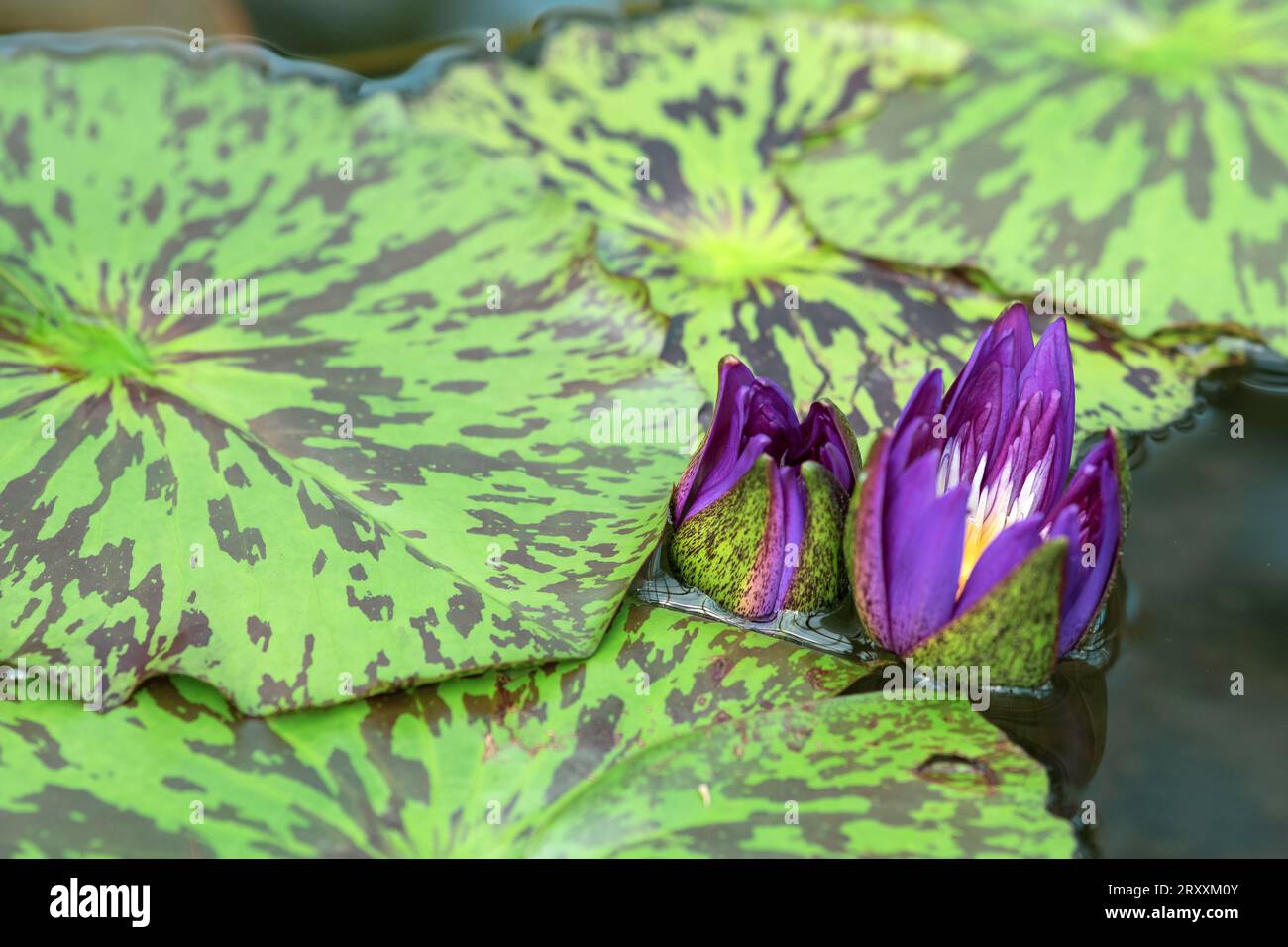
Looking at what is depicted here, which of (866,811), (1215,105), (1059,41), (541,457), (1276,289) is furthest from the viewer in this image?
(1059,41)

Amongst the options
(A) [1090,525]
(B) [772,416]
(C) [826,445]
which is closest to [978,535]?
(A) [1090,525]

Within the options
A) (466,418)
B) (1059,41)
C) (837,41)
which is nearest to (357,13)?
(837,41)

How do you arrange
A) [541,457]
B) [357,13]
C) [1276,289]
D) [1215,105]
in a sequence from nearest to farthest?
[541,457], [1276,289], [1215,105], [357,13]

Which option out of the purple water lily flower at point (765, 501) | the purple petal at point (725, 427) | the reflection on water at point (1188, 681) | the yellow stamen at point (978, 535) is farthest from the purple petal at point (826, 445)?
the reflection on water at point (1188, 681)

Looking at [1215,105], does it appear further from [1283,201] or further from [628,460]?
[628,460]

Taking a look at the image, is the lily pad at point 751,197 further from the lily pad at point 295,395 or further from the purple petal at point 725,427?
the purple petal at point 725,427

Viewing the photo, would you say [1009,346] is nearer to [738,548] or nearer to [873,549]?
[873,549]

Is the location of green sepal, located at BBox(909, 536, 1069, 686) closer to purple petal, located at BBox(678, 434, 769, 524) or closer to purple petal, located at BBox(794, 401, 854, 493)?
purple petal, located at BBox(794, 401, 854, 493)
